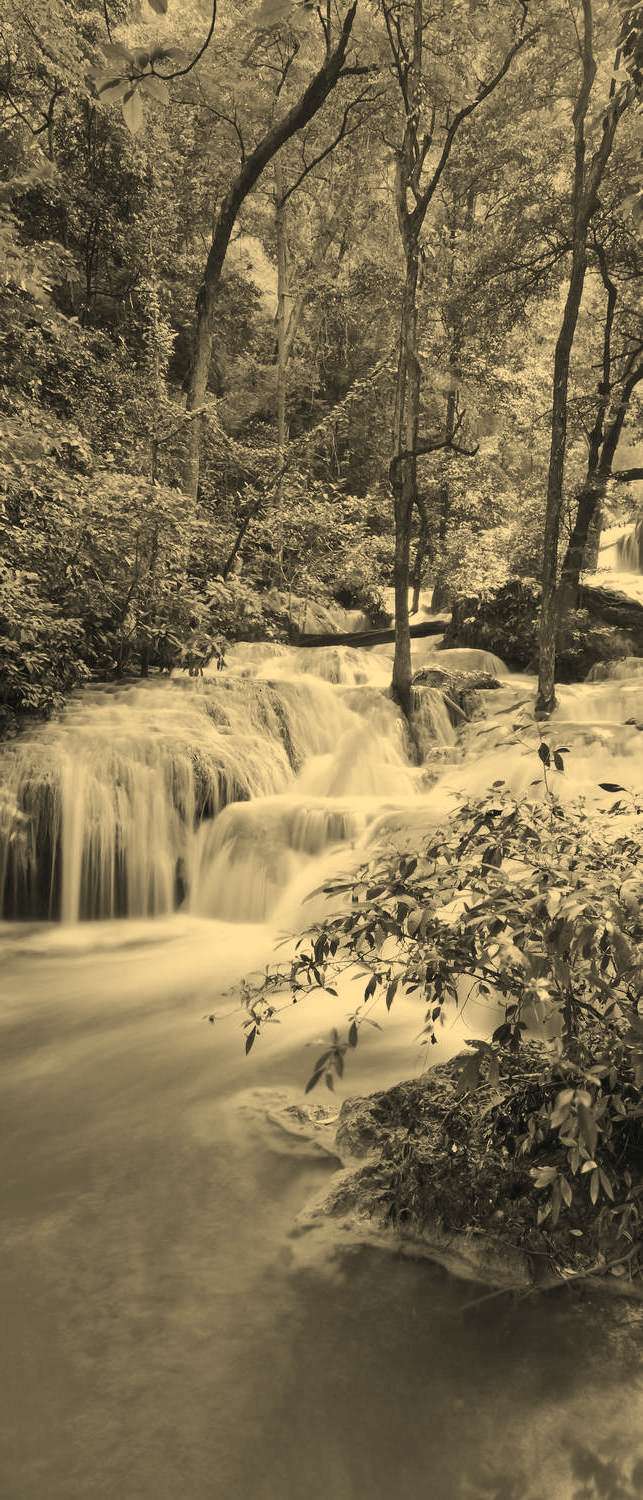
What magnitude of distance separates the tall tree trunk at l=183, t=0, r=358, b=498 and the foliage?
11367mm

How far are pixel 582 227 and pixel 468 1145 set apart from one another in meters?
10.7

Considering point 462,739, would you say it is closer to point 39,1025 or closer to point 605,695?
point 605,695

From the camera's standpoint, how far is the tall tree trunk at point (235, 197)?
1293 cm

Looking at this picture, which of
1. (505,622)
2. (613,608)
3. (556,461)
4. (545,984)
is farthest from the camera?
(613,608)

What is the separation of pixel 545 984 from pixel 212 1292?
1.42 metres

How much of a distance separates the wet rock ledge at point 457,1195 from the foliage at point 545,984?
0.04 feet

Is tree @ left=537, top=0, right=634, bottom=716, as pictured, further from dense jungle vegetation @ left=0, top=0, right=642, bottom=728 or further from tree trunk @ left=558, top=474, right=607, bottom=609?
tree trunk @ left=558, top=474, right=607, bottom=609

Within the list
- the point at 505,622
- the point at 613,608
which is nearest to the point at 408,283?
the point at 505,622

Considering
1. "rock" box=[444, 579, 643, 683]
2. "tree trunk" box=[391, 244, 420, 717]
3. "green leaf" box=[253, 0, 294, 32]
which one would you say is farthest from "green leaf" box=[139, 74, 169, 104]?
"rock" box=[444, 579, 643, 683]

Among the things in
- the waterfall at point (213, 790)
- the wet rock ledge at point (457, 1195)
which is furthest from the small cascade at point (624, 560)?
the wet rock ledge at point (457, 1195)

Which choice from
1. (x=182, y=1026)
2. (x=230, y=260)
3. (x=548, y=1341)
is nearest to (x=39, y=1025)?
(x=182, y=1026)

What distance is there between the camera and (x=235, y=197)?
14031 millimetres

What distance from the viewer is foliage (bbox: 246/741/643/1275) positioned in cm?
221

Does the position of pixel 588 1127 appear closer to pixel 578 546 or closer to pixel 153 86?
pixel 153 86
